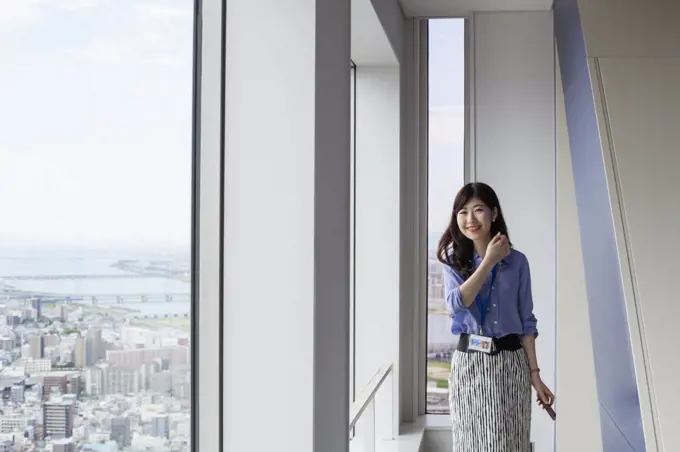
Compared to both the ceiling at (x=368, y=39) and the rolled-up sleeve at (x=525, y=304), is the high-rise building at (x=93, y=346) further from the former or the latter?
the rolled-up sleeve at (x=525, y=304)

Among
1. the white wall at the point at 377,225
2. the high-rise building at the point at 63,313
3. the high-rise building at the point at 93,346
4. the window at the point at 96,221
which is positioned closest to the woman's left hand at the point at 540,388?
the white wall at the point at 377,225

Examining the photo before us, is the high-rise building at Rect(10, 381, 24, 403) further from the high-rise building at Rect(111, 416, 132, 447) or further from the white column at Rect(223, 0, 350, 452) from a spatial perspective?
the white column at Rect(223, 0, 350, 452)

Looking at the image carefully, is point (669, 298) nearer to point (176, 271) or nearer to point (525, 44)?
point (176, 271)

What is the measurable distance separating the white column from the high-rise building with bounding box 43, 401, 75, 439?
62cm

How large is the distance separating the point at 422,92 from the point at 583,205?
130 cm

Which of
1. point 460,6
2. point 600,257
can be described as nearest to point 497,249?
point 600,257

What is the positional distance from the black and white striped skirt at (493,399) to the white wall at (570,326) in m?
0.96

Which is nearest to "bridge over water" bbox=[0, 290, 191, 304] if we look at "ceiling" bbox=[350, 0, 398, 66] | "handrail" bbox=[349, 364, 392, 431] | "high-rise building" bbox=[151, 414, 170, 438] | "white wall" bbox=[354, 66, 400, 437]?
"high-rise building" bbox=[151, 414, 170, 438]

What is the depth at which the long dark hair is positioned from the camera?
2998 millimetres

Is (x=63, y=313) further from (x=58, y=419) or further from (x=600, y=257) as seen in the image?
(x=600, y=257)

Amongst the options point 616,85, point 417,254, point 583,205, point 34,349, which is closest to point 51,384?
point 34,349

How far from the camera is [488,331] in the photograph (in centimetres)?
292

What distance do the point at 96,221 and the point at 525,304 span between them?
2.01 m

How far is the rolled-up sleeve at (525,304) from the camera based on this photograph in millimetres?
2963
